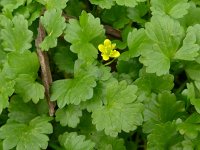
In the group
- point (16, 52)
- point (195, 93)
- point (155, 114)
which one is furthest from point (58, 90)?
point (195, 93)

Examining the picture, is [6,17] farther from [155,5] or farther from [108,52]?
[155,5]

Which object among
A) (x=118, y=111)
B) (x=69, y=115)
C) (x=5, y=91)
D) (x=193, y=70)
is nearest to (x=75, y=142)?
(x=69, y=115)

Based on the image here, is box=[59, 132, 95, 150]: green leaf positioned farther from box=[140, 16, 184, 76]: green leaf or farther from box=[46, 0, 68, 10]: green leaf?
box=[46, 0, 68, 10]: green leaf

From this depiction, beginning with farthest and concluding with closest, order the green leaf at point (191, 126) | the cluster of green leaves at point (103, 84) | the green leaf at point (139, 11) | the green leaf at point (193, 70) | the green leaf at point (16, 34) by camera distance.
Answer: the green leaf at point (139, 11)
the green leaf at point (16, 34)
the green leaf at point (193, 70)
the cluster of green leaves at point (103, 84)
the green leaf at point (191, 126)

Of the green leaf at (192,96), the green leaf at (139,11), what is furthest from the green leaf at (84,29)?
the green leaf at (192,96)

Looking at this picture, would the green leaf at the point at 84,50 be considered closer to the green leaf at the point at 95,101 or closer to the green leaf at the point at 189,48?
the green leaf at the point at 95,101

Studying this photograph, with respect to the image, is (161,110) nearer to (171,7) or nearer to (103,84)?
(103,84)
